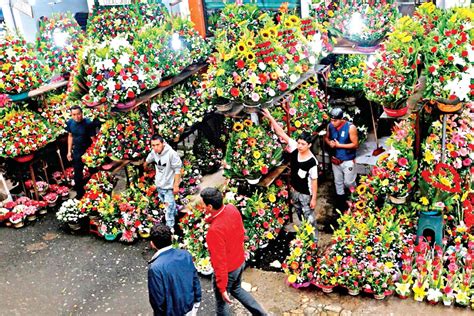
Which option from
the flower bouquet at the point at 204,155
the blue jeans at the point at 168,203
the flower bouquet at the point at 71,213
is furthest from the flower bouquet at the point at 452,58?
the flower bouquet at the point at 71,213

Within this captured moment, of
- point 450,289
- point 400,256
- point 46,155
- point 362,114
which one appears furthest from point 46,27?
point 450,289

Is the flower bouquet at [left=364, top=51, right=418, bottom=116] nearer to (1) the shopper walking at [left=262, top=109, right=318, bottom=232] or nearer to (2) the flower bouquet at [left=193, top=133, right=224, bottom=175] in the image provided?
(1) the shopper walking at [left=262, top=109, right=318, bottom=232]

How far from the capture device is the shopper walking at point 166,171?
670 centimetres

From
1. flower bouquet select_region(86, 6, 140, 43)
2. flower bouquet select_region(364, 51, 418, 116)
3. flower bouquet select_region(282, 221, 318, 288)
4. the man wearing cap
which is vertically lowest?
flower bouquet select_region(282, 221, 318, 288)

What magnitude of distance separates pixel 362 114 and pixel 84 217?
15.4ft

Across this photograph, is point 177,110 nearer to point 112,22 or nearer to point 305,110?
point 305,110

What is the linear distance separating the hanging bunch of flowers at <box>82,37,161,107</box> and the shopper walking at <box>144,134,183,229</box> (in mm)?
654

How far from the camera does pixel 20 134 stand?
8.16m

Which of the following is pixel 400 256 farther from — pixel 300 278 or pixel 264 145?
pixel 264 145

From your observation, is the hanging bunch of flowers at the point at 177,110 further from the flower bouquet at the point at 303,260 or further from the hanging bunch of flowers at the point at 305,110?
the flower bouquet at the point at 303,260

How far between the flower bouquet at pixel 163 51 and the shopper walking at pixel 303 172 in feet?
5.86

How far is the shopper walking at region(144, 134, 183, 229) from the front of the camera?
6700 mm

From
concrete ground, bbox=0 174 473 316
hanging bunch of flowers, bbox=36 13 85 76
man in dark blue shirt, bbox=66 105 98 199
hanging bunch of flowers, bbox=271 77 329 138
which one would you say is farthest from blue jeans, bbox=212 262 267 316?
hanging bunch of flowers, bbox=36 13 85 76

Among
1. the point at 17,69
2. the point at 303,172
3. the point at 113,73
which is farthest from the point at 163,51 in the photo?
the point at 303,172
